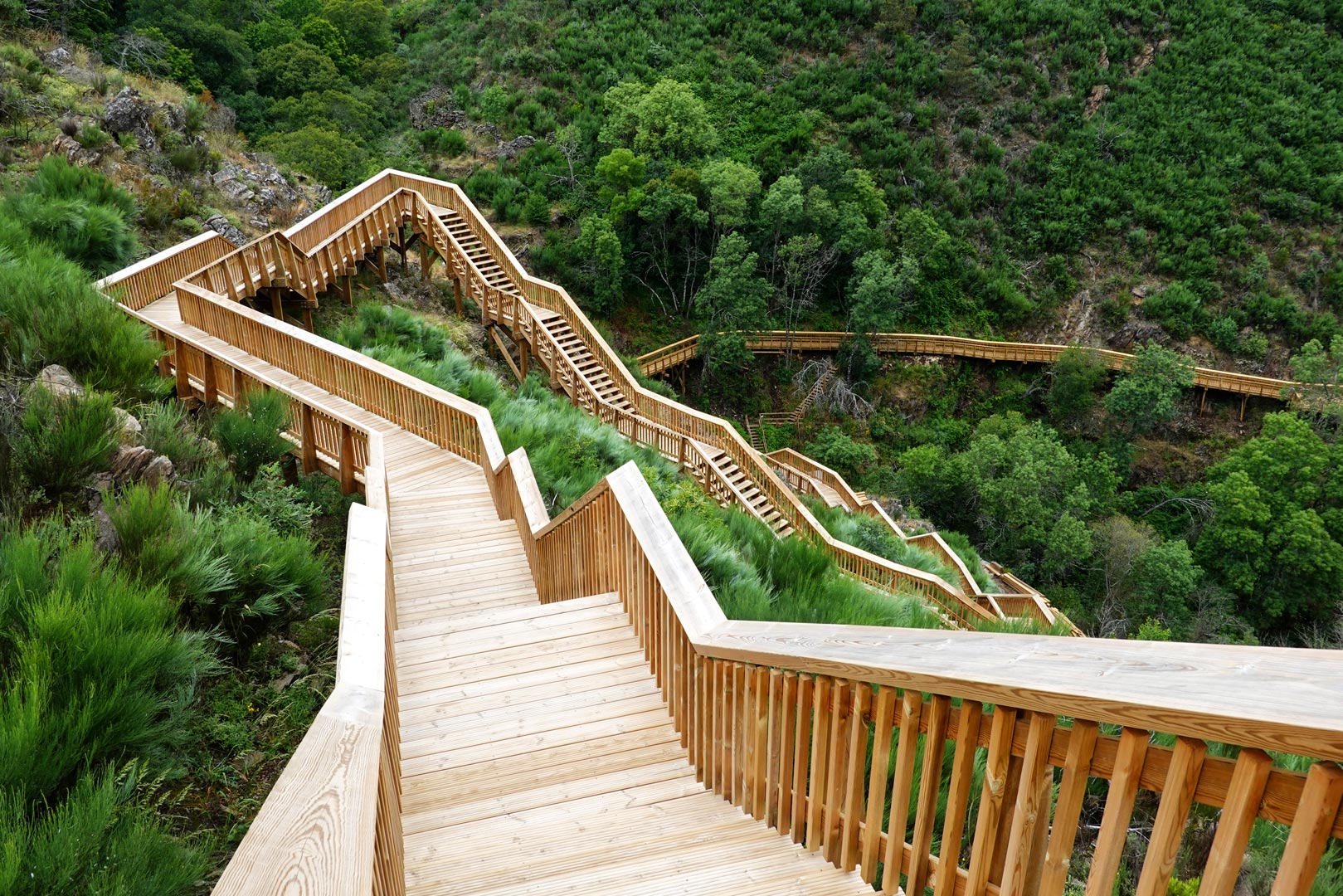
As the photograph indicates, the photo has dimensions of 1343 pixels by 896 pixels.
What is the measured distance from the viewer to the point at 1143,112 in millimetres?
38625

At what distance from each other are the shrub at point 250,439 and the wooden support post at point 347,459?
1.72 feet

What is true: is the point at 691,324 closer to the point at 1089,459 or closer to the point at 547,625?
the point at 1089,459

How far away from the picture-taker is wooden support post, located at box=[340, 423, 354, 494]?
8.36 m

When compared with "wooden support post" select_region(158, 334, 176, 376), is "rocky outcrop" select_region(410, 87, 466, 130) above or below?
above

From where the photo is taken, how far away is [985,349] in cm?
3309

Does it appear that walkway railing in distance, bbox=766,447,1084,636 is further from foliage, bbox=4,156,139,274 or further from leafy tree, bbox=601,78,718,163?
foliage, bbox=4,156,139,274

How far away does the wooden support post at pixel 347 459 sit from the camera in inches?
329

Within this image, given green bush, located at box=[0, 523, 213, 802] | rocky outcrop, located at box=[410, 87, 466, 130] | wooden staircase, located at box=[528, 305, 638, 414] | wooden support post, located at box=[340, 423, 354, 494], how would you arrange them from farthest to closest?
rocky outcrop, located at box=[410, 87, 466, 130]
wooden staircase, located at box=[528, 305, 638, 414]
wooden support post, located at box=[340, 423, 354, 494]
green bush, located at box=[0, 523, 213, 802]

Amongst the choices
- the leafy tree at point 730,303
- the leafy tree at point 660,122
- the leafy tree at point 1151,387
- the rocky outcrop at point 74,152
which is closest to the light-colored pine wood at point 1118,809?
the rocky outcrop at point 74,152

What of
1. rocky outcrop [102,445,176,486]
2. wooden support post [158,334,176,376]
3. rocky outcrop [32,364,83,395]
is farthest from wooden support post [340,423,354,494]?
wooden support post [158,334,176,376]

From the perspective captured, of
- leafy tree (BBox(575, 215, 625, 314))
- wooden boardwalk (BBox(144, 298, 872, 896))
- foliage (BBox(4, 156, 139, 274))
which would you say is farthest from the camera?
leafy tree (BBox(575, 215, 625, 314))

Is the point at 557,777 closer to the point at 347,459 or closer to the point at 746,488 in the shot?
the point at 347,459

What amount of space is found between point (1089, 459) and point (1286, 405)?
34.2 feet

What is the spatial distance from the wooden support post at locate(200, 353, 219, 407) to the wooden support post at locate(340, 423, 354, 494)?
A: 3.04 meters
